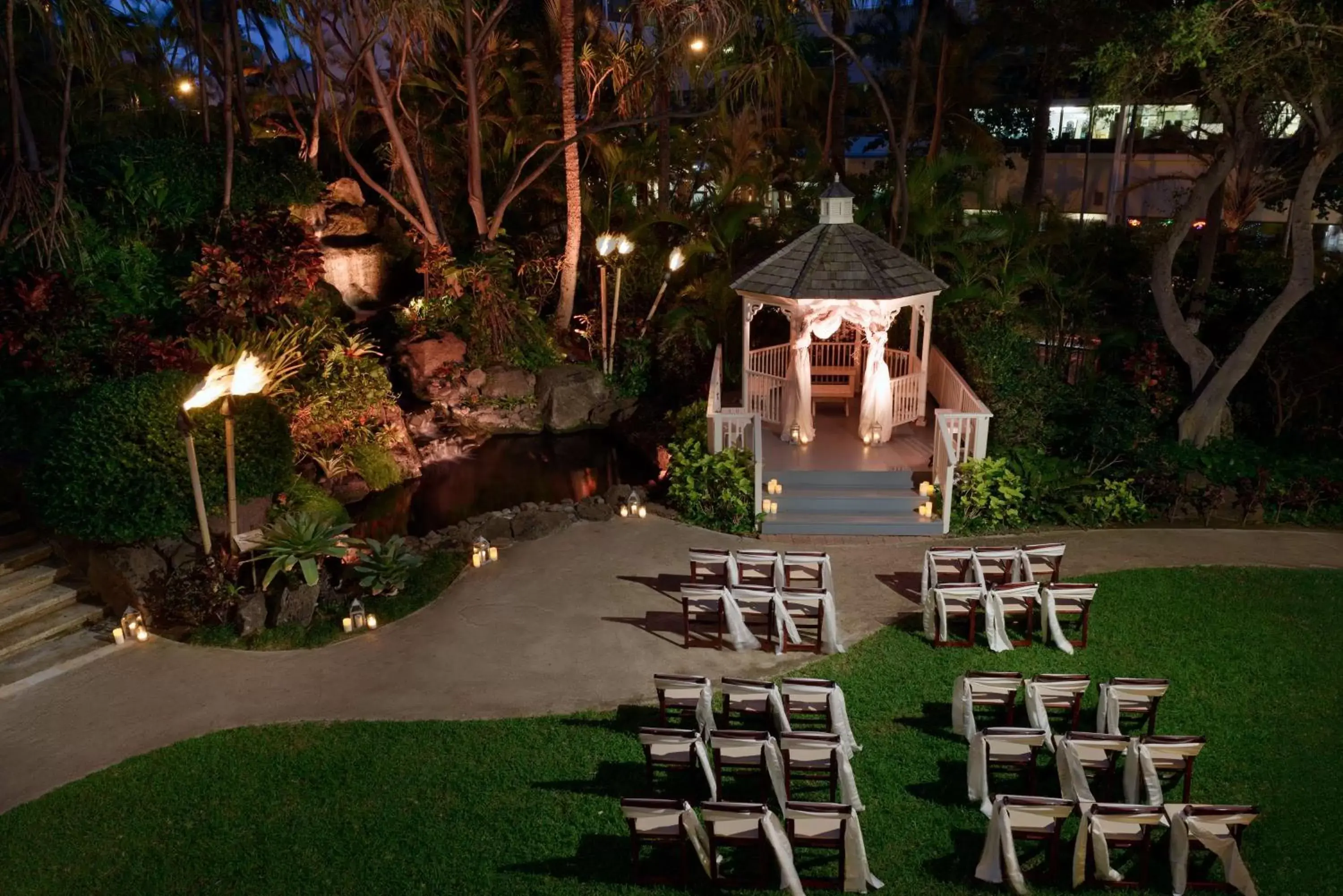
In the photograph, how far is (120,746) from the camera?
31.7 feet

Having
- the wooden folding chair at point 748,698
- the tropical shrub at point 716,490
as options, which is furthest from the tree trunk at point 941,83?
the wooden folding chair at point 748,698

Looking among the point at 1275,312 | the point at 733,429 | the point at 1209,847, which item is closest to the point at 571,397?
the point at 733,429

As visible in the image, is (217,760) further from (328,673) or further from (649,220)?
(649,220)

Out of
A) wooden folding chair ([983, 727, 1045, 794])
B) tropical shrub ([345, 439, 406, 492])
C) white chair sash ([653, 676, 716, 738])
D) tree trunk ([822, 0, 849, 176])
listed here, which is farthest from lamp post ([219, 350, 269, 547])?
tree trunk ([822, 0, 849, 176])

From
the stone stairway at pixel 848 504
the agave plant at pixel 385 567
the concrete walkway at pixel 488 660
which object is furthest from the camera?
the stone stairway at pixel 848 504

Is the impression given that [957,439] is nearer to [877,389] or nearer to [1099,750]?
[877,389]

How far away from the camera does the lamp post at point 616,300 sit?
68.8 ft

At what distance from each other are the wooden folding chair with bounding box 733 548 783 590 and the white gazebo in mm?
3898

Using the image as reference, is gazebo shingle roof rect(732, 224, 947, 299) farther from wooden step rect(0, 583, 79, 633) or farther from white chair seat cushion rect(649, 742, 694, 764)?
wooden step rect(0, 583, 79, 633)

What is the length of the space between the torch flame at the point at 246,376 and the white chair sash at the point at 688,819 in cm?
674

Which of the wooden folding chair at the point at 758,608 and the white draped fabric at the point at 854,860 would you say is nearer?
the white draped fabric at the point at 854,860

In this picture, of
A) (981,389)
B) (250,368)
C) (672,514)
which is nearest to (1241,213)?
(981,389)

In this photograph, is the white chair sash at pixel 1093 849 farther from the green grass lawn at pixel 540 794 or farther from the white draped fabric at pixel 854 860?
the white draped fabric at pixel 854 860

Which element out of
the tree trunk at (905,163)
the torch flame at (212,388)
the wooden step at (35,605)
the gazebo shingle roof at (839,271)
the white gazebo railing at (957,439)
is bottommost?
the wooden step at (35,605)
